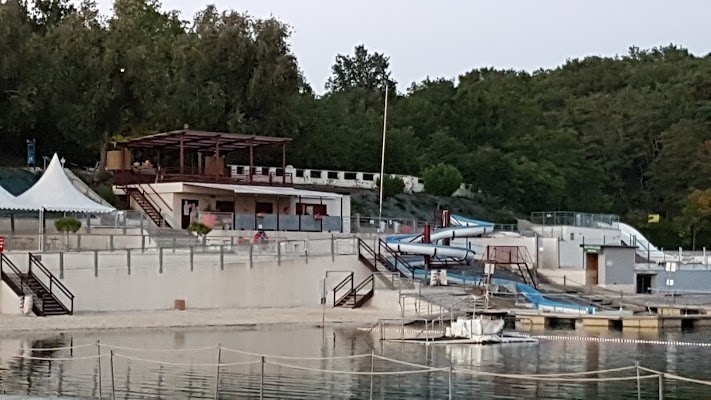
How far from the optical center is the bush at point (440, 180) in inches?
3113

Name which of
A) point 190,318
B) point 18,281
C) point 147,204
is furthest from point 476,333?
point 147,204

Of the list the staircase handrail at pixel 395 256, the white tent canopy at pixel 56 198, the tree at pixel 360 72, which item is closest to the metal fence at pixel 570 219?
the staircase handrail at pixel 395 256

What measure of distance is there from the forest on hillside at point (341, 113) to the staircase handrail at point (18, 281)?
2249cm

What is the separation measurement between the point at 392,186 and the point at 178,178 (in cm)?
2043

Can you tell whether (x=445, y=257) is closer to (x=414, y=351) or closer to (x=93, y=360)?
(x=414, y=351)

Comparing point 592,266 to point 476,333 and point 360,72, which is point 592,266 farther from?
point 360,72

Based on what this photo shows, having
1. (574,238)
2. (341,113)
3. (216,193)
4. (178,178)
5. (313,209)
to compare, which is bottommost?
(574,238)

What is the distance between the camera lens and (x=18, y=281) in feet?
132

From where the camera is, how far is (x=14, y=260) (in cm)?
4069

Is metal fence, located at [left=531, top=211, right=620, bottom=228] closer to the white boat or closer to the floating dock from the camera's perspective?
the floating dock

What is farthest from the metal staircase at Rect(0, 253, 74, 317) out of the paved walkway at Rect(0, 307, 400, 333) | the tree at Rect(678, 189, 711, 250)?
the tree at Rect(678, 189, 711, 250)

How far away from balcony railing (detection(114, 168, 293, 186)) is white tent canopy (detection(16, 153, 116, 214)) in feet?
37.7

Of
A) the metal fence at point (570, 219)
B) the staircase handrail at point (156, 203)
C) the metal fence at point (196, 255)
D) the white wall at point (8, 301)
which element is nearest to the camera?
the white wall at point (8, 301)

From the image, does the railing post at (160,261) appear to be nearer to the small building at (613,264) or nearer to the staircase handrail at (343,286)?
the staircase handrail at (343,286)
